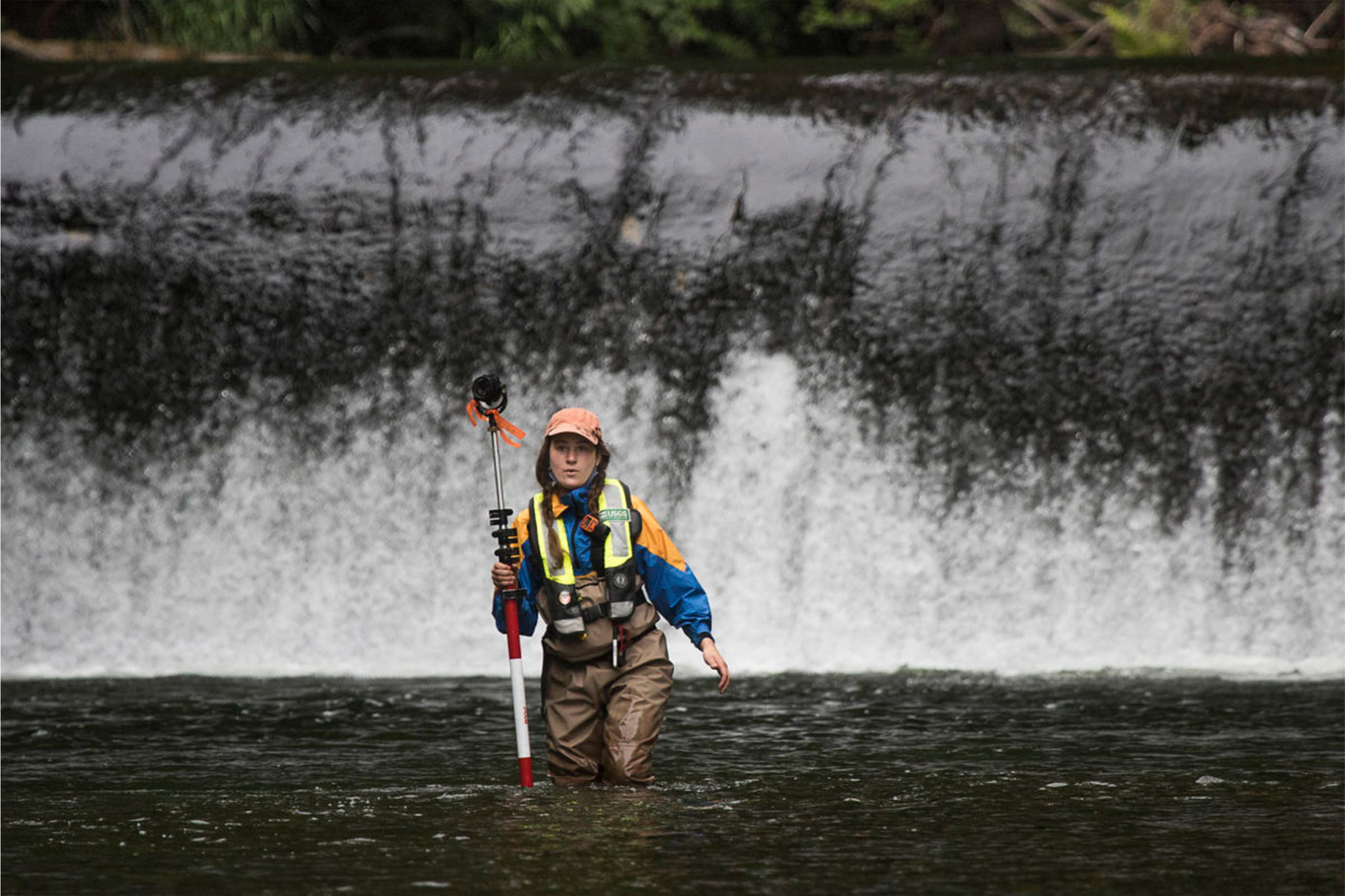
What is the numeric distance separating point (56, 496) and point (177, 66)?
2.35 meters

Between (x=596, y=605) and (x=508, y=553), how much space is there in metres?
0.28

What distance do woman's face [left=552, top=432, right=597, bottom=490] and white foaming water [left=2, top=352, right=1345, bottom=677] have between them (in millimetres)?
3780

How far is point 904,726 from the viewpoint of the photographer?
6.50 m

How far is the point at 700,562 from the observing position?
8867mm

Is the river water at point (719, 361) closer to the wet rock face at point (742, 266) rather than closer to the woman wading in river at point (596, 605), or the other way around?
the wet rock face at point (742, 266)

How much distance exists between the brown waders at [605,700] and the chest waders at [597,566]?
0.04 meters

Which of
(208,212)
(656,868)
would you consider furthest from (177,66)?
(656,868)

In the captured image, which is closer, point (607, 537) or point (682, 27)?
point (607, 537)

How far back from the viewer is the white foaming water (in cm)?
862

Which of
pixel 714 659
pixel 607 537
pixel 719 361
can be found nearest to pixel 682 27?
pixel 719 361

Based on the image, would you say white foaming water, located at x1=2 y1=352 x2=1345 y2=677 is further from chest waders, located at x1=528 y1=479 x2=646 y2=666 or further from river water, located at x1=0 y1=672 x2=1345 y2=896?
chest waders, located at x1=528 y1=479 x2=646 y2=666

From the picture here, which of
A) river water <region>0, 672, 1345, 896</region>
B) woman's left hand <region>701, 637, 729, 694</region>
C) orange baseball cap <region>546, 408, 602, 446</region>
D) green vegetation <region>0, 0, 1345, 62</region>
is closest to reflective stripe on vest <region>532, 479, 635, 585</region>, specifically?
orange baseball cap <region>546, 408, 602, 446</region>

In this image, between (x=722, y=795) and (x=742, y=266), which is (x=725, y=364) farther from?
(x=722, y=795)

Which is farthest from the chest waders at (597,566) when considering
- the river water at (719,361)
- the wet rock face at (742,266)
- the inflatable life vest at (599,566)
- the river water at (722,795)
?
the wet rock face at (742,266)
